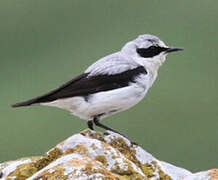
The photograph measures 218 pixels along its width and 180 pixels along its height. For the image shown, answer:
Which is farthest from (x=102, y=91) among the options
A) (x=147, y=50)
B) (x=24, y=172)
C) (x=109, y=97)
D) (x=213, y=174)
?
(x=213, y=174)

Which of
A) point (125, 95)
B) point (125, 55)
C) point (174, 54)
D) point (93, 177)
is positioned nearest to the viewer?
point (93, 177)

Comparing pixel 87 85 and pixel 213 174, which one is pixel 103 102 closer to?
pixel 87 85

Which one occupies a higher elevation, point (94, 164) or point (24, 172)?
point (94, 164)

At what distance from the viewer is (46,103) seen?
9656 millimetres

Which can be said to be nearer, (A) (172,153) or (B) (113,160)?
(B) (113,160)

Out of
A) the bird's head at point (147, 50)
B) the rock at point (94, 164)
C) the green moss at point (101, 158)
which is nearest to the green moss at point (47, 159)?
the rock at point (94, 164)

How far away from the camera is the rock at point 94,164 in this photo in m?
5.82

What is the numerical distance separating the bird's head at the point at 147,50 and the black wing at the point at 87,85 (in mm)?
454

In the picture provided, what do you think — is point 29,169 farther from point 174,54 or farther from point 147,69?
point 174,54

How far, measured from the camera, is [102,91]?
9.73 meters

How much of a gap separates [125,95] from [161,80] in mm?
19254

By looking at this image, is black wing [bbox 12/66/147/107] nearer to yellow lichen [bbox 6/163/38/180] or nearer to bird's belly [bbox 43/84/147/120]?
bird's belly [bbox 43/84/147/120]

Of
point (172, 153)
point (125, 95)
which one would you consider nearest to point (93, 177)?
point (125, 95)

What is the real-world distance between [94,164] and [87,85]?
380cm
